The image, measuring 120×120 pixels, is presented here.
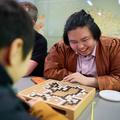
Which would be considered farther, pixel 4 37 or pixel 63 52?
pixel 63 52

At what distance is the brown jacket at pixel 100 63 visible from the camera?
1.43m

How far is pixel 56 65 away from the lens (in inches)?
63.1

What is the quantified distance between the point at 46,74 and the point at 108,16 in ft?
4.71

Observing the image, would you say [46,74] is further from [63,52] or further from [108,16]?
[108,16]

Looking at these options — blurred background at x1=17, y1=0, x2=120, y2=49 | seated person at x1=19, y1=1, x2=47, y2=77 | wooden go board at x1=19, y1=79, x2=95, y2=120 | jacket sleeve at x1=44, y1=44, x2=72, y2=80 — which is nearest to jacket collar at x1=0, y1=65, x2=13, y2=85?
wooden go board at x1=19, y1=79, x2=95, y2=120

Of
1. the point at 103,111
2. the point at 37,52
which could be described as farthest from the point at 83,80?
the point at 37,52

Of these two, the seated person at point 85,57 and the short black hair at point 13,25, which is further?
the seated person at point 85,57

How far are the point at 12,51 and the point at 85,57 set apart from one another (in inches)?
44.3

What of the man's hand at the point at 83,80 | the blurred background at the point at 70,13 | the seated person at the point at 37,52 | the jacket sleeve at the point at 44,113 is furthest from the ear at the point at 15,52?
the blurred background at the point at 70,13

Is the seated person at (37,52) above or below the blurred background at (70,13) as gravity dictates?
below

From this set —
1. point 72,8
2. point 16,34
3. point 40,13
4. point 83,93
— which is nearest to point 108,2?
point 72,8

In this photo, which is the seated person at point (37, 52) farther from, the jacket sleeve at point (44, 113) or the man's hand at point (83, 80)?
the jacket sleeve at point (44, 113)

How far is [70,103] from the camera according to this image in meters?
1.01

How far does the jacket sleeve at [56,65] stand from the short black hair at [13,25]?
3.26 feet
